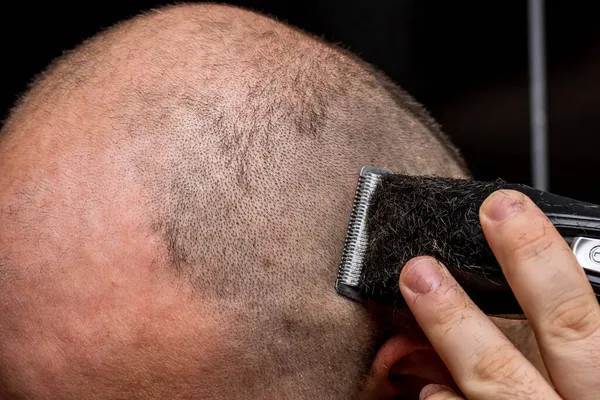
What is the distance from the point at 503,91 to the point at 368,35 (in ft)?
1.55

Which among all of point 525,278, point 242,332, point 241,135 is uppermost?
point 241,135

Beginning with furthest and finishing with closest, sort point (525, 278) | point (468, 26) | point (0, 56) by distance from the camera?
point (468, 26) < point (0, 56) < point (525, 278)

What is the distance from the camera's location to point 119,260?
2.56 feet

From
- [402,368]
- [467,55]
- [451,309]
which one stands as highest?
[467,55]

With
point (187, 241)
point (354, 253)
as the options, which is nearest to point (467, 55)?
point (354, 253)

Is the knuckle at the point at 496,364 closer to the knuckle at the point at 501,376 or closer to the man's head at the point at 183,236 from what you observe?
the knuckle at the point at 501,376

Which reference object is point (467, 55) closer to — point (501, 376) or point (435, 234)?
point (435, 234)

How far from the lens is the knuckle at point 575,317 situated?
2.14 ft

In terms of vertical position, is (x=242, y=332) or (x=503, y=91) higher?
(x=503, y=91)

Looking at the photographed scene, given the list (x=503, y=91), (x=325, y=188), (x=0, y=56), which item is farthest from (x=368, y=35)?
(x=325, y=188)

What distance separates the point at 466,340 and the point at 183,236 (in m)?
0.34

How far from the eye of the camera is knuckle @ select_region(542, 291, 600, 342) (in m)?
0.65

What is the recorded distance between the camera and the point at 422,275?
29.0 inches

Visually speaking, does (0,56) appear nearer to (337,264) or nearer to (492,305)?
(337,264)
